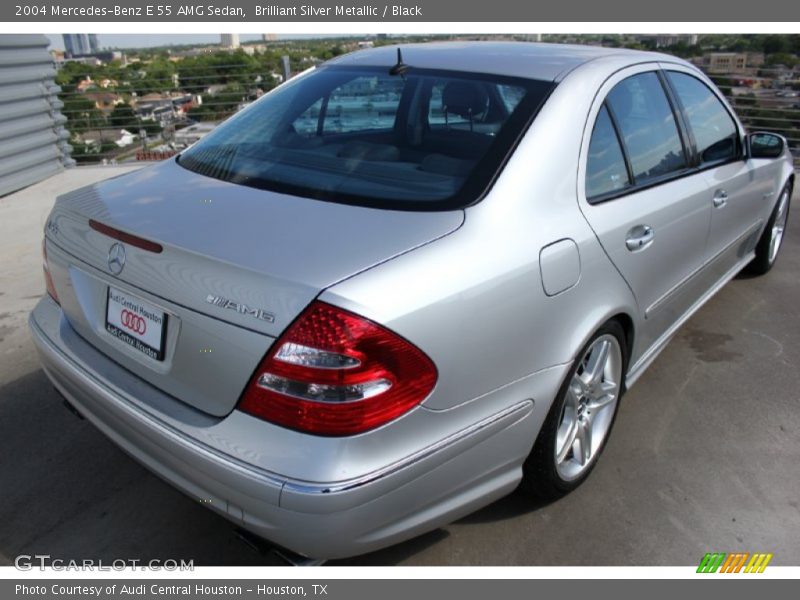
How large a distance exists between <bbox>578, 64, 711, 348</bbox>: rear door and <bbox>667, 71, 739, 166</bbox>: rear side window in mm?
198

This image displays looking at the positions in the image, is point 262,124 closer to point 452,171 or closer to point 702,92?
point 452,171

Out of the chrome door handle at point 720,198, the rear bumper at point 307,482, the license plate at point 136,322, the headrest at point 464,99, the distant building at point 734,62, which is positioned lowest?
the rear bumper at point 307,482

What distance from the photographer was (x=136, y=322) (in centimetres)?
199

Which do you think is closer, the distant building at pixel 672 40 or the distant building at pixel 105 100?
the distant building at pixel 672 40

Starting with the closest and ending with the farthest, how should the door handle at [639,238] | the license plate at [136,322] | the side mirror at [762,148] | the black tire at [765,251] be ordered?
the license plate at [136,322] → the door handle at [639,238] → the side mirror at [762,148] → the black tire at [765,251]

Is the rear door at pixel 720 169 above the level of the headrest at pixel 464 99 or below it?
below

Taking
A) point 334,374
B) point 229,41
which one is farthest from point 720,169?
point 229,41

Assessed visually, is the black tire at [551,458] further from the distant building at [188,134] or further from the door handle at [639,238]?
the distant building at [188,134]

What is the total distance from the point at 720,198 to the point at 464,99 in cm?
163

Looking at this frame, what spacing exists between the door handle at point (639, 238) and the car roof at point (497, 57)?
2.18 ft

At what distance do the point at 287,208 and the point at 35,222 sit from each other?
5.47 meters

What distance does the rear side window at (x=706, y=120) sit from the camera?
10.8 ft

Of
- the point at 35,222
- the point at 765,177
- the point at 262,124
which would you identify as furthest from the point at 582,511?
the point at 35,222

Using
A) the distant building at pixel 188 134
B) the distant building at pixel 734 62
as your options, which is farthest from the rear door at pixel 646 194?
the distant building at pixel 734 62
